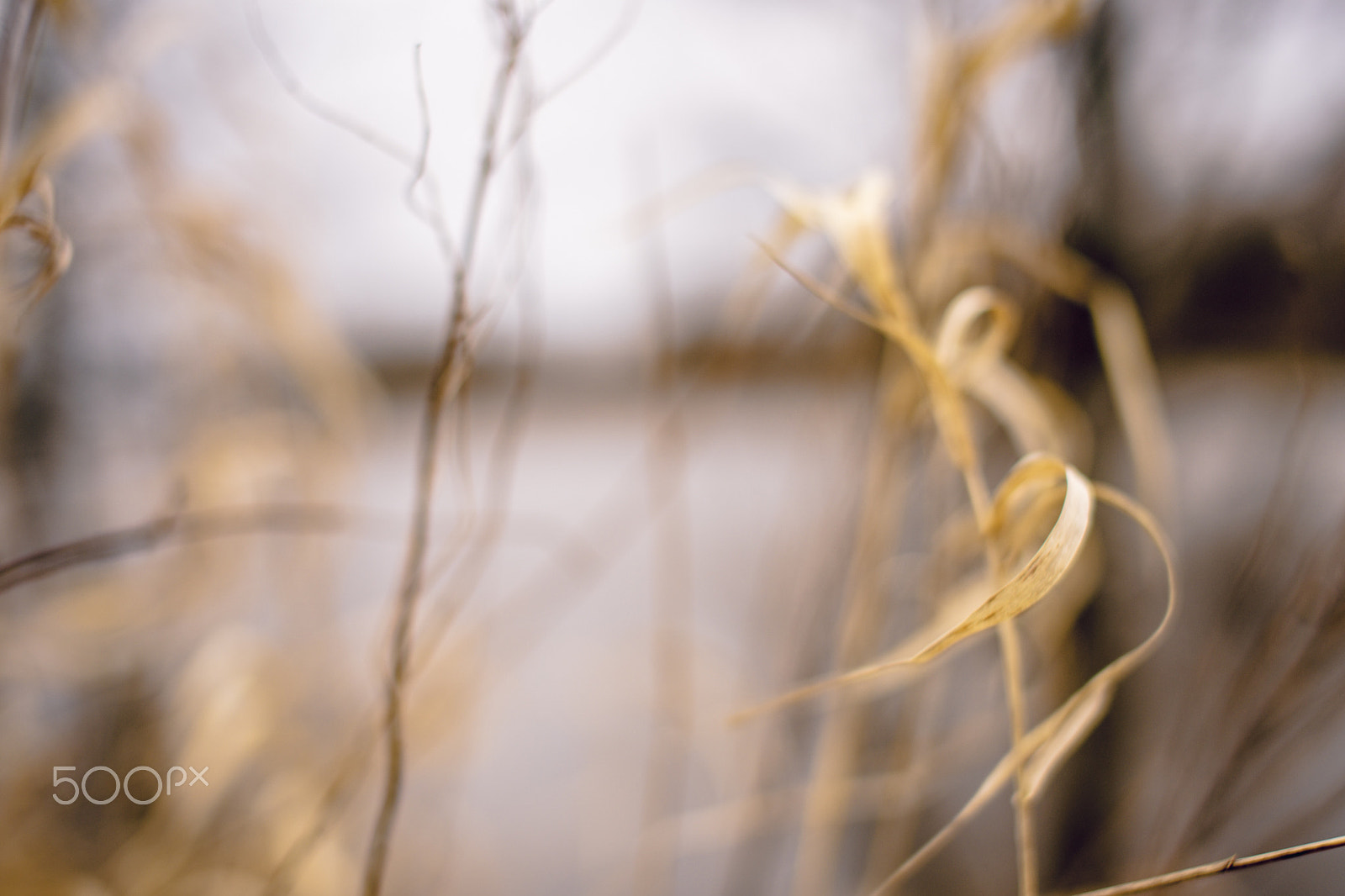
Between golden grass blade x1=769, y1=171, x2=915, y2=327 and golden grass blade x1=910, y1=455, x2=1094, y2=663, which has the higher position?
golden grass blade x1=769, y1=171, x2=915, y2=327

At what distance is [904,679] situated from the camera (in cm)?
17

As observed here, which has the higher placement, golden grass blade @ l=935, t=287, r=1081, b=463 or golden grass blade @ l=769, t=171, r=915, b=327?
golden grass blade @ l=769, t=171, r=915, b=327

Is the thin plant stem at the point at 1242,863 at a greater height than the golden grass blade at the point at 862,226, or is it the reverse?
the golden grass blade at the point at 862,226

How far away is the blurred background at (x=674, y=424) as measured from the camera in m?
0.14

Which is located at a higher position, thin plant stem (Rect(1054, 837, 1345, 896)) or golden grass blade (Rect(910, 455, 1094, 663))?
golden grass blade (Rect(910, 455, 1094, 663))

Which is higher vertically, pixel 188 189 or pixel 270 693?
pixel 188 189

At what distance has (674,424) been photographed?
0.16m

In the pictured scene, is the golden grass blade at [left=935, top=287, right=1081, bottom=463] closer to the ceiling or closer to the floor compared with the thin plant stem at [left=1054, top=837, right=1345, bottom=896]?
closer to the ceiling

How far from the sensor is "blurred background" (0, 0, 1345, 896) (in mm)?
142

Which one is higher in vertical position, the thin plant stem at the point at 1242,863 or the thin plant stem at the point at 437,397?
the thin plant stem at the point at 437,397

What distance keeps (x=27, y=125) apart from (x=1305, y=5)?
16.6 inches

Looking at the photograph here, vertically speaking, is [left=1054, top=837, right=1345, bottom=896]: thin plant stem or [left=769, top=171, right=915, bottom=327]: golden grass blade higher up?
[left=769, top=171, right=915, bottom=327]: golden grass blade

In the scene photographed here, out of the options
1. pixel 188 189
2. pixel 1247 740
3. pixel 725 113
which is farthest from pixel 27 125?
pixel 1247 740

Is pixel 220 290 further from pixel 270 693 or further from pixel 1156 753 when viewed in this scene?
pixel 1156 753
